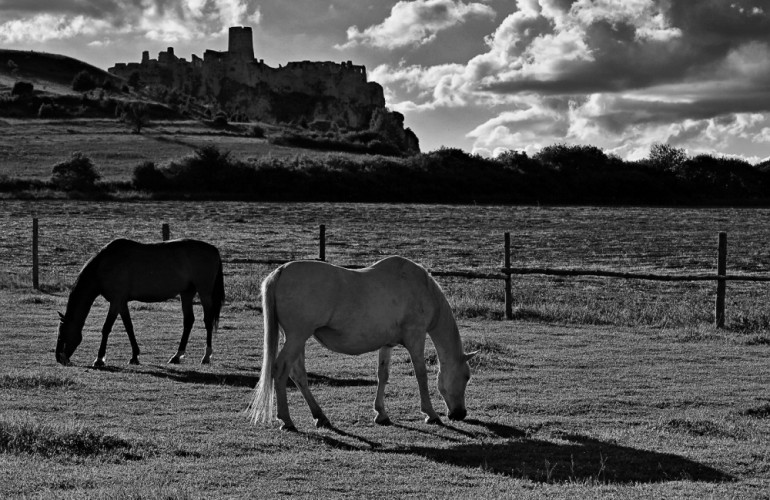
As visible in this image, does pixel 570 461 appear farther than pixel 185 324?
No

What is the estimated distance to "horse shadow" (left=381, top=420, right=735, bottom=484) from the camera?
23.3ft

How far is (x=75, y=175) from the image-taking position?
166 ft

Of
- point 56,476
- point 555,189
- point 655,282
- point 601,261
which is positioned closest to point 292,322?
point 56,476

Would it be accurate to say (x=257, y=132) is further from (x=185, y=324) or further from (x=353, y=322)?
(x=353, y=322)

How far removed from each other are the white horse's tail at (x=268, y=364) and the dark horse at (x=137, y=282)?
411 cm

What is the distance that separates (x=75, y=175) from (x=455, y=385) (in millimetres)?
45035

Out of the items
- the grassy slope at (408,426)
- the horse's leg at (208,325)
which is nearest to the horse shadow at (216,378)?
the grassy slope at (408,426)

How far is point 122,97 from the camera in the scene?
4141 inches

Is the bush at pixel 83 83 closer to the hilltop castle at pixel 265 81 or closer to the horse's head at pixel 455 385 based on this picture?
the hilltop castle at pixel 265 81

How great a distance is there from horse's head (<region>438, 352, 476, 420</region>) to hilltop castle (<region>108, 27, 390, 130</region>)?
14690 centimetres

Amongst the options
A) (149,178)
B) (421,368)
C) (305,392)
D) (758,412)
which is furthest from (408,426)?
(149,178)

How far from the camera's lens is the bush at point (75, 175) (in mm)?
49875

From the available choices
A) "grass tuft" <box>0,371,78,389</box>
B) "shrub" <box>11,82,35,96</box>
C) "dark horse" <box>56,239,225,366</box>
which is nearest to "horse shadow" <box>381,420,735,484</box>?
"grass tuft" <box>0,371,78,389</box>

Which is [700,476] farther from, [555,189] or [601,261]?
[555,189]
